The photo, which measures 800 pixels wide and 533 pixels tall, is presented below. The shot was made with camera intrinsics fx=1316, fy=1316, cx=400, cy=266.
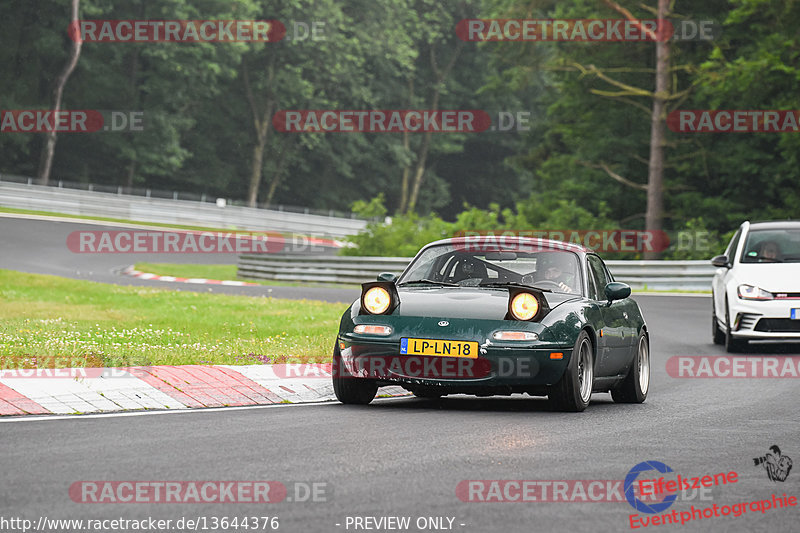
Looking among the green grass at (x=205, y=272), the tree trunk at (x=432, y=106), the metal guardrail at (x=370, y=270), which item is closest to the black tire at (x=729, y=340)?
the metal guardrail at (x=370, y=270)

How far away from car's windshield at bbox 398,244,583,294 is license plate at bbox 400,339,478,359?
1115mm

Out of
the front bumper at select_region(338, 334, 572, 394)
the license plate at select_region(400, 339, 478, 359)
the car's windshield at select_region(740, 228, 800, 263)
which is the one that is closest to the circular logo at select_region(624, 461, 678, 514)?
the front bumper at select_region(338, 334, 572, 394)

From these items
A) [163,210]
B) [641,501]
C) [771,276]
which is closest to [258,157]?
[163,210]

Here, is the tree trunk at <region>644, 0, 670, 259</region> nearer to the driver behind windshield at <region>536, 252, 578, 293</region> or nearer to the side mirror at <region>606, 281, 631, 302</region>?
the side mirror at <region>606, 281, 631, 302</region>

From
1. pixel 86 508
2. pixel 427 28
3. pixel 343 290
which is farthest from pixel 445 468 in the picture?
pixel 427 28

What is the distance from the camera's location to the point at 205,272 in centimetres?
3566

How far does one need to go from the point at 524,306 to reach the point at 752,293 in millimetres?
7384

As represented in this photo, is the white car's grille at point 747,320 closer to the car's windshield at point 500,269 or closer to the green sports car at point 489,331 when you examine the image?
the green sports car at point 489,331

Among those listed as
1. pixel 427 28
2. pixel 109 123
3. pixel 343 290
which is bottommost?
pixel 343 290

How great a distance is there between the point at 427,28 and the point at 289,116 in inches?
449

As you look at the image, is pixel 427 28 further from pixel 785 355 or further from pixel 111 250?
pixel 785 355

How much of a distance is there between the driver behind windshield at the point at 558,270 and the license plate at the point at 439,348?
4.66 ft

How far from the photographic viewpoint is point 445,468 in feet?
23.5

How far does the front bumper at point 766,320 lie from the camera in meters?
16.2
